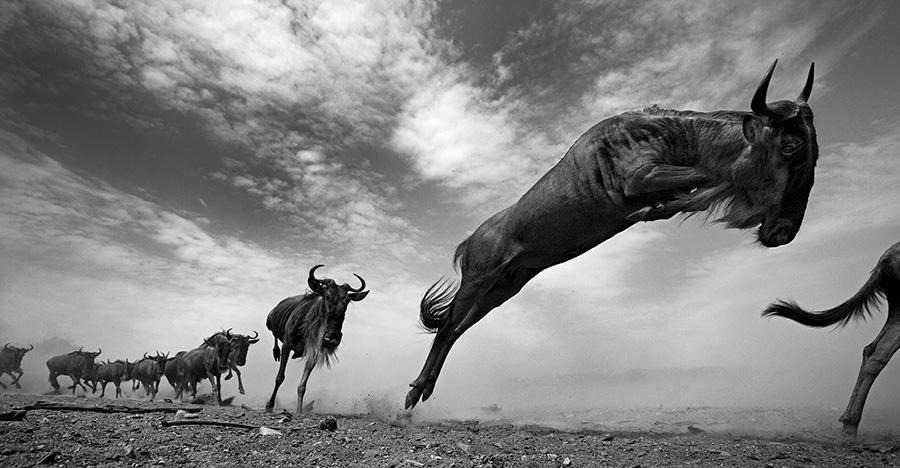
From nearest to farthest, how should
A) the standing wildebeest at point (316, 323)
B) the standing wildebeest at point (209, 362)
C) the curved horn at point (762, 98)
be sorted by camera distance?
1. the curved horn at point (762, 98)
2. the standing wildebeest at point (316, 323)
3. the standing wildebeest at point (209, 362)

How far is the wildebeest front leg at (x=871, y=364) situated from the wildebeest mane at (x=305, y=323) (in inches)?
336

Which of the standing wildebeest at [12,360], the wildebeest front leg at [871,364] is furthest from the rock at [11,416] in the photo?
the standing wildebeest at [12,360]

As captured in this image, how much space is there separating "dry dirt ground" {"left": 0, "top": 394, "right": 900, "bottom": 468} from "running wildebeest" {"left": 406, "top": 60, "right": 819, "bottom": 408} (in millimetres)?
1983

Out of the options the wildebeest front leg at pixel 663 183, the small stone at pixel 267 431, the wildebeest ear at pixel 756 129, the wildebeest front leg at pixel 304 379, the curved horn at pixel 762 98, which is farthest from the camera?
the wildebeest front leg at pixel 304 379

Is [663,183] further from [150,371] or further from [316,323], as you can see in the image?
[150,371]

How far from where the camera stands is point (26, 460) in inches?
107

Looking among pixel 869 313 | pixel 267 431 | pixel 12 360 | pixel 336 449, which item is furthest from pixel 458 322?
pixel 12 360

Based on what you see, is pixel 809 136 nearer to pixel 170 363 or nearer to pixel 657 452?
pixel 657 452

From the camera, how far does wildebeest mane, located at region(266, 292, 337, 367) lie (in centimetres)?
973

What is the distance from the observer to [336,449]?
11.3 ft

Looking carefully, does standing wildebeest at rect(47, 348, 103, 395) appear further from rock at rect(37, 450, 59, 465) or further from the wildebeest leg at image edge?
the wildebeest leg at image edge

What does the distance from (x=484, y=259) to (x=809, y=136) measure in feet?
12.3

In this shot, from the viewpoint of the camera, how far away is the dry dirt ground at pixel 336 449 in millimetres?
3006

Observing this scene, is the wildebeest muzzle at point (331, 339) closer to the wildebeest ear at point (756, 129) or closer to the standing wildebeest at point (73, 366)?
the wildebeest ear at point (756, 129)
